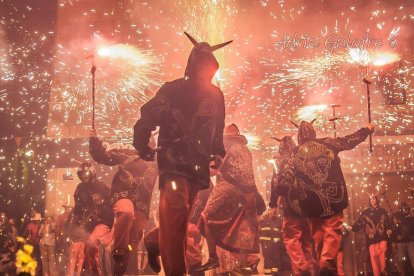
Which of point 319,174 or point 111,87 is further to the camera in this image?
point 111,87

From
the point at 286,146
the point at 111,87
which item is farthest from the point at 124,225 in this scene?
the point at 111,87

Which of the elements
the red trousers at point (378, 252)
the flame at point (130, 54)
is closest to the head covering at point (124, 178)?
the red trousers at point (378, 252)

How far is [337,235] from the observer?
6227 mm

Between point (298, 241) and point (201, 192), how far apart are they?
61.0 inches

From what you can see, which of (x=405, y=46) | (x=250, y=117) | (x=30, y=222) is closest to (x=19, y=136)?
(x=30, y=222)

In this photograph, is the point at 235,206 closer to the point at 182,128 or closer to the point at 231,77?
the point at 182,128

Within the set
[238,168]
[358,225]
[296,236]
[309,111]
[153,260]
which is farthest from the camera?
[309,111]

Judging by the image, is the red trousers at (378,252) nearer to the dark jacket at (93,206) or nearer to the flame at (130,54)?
the dark jacket at (93,206)

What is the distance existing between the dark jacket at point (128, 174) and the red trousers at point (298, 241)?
2.05m

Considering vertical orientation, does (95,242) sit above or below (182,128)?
below

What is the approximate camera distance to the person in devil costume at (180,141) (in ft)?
13.9

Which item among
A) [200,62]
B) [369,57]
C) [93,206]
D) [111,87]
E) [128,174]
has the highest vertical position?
[111,87]

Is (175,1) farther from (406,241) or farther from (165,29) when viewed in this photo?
(406,241)

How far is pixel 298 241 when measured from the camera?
7160 mm
